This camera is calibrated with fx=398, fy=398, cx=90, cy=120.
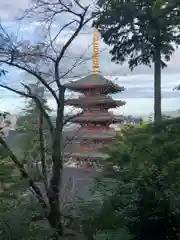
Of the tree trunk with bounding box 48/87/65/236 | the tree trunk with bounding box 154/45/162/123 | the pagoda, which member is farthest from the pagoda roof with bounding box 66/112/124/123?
the tree trunk with bounding box 48/87/65/236

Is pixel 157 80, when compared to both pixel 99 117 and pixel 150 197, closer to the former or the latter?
pixel 99 117

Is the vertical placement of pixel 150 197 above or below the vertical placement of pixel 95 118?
below

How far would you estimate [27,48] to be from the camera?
4.56 metres

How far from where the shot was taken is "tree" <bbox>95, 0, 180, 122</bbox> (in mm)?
15508

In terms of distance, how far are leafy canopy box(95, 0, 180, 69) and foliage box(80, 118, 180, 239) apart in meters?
10.2

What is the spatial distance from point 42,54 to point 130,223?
2.40m

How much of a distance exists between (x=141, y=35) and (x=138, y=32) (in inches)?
8.0

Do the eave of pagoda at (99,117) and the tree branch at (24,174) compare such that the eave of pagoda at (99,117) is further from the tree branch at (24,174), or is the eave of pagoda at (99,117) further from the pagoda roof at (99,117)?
the tree branch at (24,174)

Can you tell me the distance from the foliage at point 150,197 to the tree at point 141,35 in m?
9.56

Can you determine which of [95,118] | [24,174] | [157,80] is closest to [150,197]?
[24,174]

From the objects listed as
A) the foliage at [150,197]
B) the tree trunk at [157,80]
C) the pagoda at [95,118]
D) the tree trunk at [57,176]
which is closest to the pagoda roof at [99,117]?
the pagoda at [95,118]

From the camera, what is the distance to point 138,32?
16484mm

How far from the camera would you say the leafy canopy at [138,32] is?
15.5m

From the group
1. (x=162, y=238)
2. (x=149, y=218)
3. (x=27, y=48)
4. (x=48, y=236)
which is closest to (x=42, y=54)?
(x=27, y=48)
